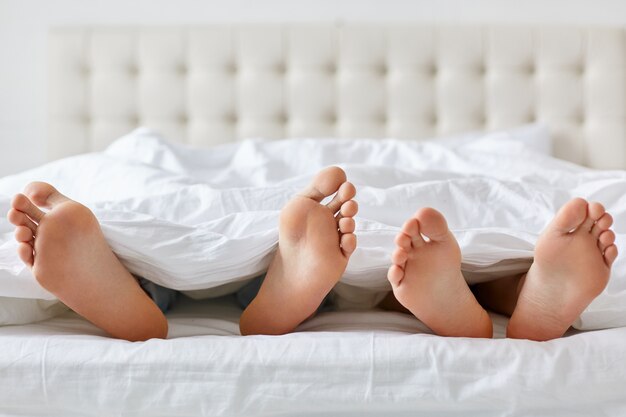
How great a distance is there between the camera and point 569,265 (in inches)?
36.1

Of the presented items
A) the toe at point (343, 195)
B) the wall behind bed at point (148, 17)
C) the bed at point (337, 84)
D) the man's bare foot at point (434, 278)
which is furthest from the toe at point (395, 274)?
the wall behind bed at point (148, 17)

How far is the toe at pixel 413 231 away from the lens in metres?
0.89

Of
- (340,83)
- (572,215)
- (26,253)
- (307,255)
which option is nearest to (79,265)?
(26,253)

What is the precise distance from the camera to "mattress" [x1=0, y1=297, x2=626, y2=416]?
Result: 0.86 m

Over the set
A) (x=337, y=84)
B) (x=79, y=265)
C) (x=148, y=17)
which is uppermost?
(x=148, y=17)

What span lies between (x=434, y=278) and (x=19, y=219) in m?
0.49

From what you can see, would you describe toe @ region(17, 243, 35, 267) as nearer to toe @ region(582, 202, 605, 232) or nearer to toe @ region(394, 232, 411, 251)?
toe @ region(394, 232, 411, 251)

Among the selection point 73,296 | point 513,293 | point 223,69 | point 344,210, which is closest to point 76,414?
point 73,296

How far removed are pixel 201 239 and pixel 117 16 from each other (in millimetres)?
1598

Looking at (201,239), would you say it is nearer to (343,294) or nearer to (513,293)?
(343,294)

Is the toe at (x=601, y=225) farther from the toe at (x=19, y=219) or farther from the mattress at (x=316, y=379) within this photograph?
the toe at (x=19, y=219)

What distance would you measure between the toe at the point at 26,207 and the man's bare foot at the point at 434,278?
424mm

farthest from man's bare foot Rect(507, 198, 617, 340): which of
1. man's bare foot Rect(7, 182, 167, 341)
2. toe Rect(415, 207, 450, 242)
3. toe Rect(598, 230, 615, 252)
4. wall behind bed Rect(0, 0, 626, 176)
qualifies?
wall behind bed Rect(0, 0, 626, 176)

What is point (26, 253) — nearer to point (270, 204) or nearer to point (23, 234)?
point (23, 234)
